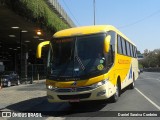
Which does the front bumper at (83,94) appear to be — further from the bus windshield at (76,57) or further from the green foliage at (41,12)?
the green foliage at (41,12)

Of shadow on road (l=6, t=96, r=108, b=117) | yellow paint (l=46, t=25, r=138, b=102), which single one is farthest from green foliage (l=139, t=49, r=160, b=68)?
shadow on road (l=6, t=96, r=108, b=117)

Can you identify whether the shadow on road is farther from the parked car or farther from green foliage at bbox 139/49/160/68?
green foliage at bbox 139/49/160/68

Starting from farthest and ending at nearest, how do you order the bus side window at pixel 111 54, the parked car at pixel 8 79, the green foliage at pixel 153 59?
the green foliage at pixel 153 59 < the parked car at pixel 8 79 < the bus side window at pixel 111 54

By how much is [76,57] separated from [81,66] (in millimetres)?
484

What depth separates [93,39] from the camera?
548 inches

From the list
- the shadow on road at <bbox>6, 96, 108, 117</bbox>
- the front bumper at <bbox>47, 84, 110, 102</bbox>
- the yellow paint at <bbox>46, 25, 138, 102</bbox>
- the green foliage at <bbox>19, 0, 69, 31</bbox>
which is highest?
the green foliage at <bbox>19, 0, 69, 31</bbox>

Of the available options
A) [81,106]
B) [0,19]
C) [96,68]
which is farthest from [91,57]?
[0,19]

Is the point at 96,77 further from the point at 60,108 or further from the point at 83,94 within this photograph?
the point at 60,108

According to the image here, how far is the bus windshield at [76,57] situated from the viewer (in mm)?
13188

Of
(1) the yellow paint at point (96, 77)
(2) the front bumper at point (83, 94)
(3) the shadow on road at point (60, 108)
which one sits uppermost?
(1) the yellow paint at point (96, 77)

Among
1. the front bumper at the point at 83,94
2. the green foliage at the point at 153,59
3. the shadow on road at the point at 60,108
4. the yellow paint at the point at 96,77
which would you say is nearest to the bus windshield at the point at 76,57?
the yellow paint at the point at 96,77

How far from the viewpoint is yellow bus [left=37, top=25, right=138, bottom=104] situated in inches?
512

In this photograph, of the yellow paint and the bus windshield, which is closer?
the yellow paint

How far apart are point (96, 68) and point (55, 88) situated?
1652 millimetres
